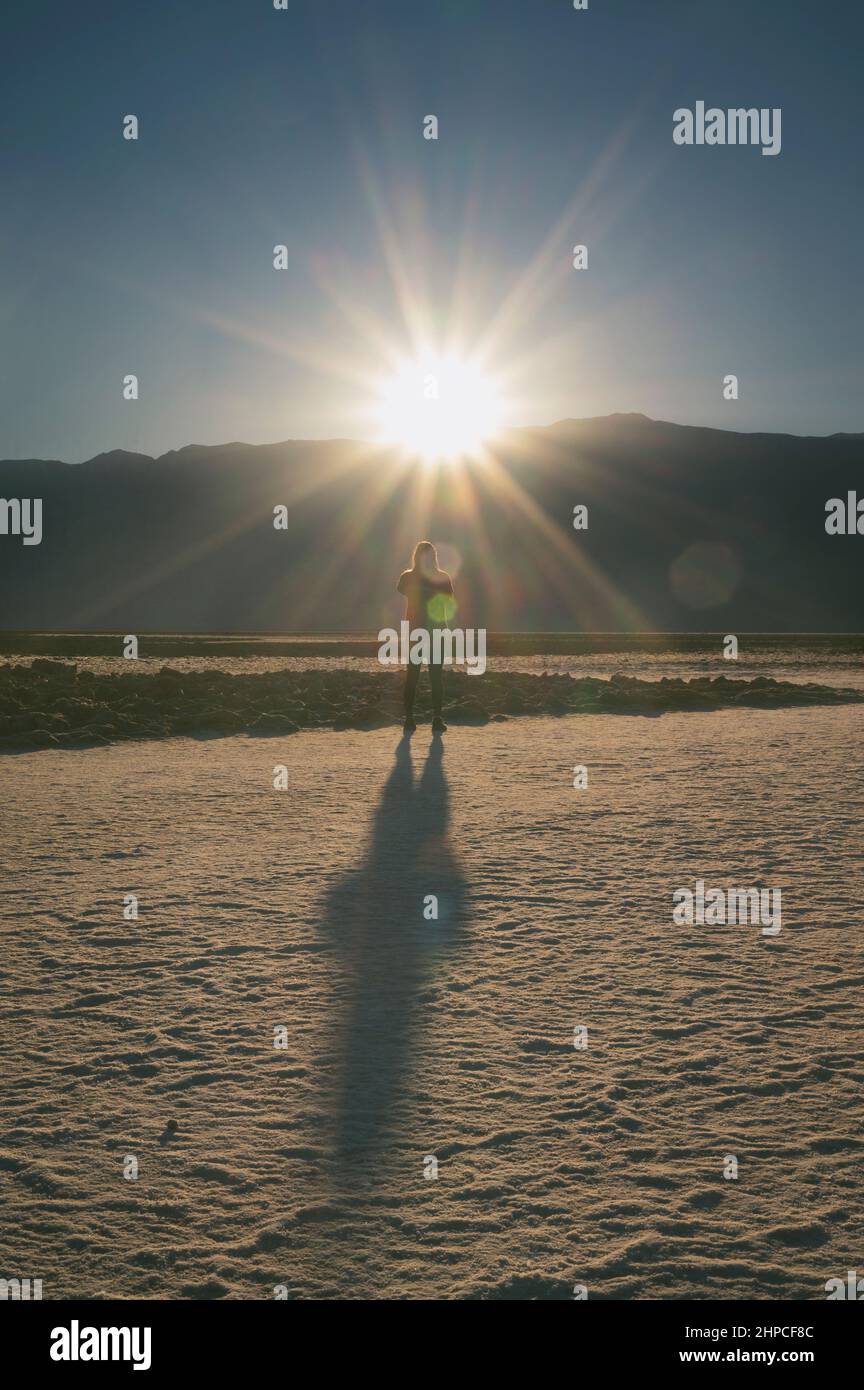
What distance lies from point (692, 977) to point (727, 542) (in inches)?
3864

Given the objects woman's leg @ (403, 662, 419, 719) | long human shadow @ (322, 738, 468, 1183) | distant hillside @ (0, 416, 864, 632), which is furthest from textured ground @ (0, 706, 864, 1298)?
distant hillside @ (0, 416, 864, 632)

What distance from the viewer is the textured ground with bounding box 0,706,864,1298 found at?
2824 mm

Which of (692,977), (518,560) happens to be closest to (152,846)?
(692,977)

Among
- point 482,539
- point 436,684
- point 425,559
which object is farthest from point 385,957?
point 482,539

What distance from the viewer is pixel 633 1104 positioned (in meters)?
3.60

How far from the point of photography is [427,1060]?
3.93 metres

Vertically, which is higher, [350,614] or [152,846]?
[350,614]

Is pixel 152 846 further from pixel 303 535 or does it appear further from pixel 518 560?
pixel 303 535

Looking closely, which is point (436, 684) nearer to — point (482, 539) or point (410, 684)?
point (410, 684)

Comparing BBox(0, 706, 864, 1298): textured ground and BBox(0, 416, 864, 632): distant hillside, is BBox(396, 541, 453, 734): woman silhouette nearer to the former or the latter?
BBox(0, 706, 864, 1298): textured ground

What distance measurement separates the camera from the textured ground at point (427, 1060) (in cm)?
282

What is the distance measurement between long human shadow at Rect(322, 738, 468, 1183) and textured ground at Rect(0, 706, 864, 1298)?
2 cm

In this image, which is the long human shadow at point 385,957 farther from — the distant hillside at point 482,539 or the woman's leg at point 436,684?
the distant hillside at point 482,539

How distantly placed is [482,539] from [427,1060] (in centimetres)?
9163
